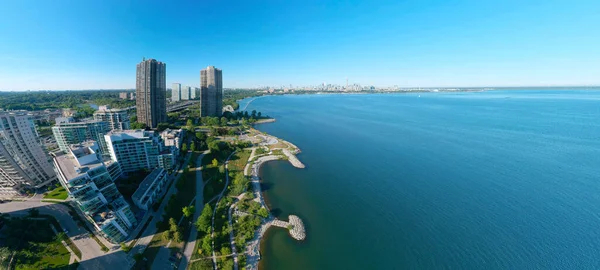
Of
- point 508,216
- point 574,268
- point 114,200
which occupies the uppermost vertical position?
point 114,200

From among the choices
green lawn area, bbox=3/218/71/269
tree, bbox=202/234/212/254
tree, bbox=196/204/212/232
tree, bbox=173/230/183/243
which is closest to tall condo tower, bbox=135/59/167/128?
green lawn area, bbox=3/218/71/269

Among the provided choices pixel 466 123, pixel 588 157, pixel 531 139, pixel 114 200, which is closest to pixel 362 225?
pixel 114 200

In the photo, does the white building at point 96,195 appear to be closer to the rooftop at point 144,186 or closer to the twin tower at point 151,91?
the rooftop at point 144,186

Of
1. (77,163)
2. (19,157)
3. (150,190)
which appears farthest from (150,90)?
(150,190)

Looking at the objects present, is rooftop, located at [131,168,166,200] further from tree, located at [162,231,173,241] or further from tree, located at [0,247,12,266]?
tree, located at [0,247,12,266]

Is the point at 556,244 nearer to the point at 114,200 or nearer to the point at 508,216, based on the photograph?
the point at 508,216

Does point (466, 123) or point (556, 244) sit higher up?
point (466, 123)

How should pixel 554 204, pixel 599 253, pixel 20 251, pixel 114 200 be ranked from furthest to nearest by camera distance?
pixel 554 204, pixel 114 200, pixel 599 253, pixel 20 251
